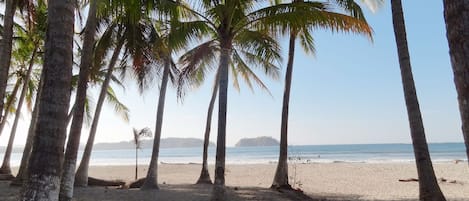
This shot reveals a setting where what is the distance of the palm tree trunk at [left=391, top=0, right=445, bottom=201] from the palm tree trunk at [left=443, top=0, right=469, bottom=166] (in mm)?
5589

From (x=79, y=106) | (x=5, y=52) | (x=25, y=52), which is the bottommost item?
(x=79, y=106)

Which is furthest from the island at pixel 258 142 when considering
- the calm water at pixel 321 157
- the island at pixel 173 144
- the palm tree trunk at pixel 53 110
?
the palm tree trunk at pixel 53 110

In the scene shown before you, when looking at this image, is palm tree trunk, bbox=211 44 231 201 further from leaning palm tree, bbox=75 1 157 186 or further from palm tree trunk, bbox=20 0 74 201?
palm tree trunk, bbox=20 0 74 201

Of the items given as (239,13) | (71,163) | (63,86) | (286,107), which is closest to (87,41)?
(71,163)

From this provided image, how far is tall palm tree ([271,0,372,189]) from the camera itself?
852 centimetres

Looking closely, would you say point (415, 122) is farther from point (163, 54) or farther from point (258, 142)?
point (258, 142)

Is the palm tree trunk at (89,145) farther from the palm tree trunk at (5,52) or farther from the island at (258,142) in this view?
the island at (258,142)

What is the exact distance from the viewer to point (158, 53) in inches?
473

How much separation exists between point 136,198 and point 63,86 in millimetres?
6703

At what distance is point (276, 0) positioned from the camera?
12945 millimetres

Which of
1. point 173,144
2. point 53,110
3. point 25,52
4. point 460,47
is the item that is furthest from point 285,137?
point 173,144

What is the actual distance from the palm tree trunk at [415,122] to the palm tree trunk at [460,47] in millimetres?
5589

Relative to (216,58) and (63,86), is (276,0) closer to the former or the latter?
(216,58)

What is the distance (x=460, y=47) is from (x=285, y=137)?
9854 mm
